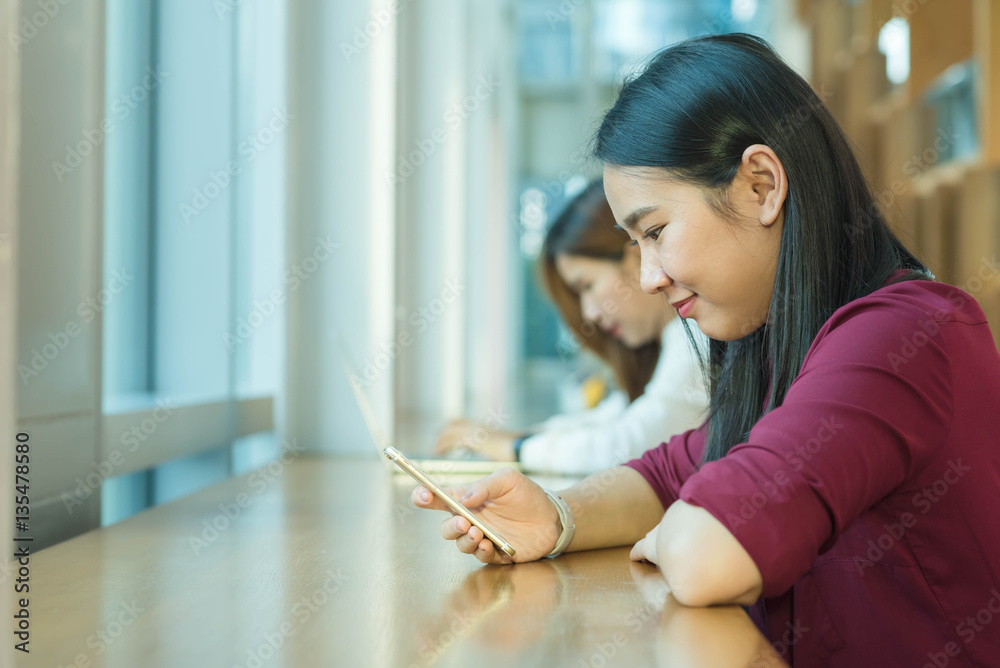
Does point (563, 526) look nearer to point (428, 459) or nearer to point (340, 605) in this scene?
point (340, 605)

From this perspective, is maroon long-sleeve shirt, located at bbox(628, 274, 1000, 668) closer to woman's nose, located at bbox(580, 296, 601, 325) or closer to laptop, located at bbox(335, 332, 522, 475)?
laptop, located at bbox(335, 332, 522, 475)

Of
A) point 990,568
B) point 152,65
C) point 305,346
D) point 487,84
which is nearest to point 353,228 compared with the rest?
point 305,346

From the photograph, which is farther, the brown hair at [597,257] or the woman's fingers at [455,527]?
the brown hair at [597,257]

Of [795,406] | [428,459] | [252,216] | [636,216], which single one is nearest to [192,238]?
[252,216]

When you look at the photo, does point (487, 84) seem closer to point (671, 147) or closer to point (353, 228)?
point (353, 228)

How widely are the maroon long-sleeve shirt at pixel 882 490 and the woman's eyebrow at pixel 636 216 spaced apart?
0.23 meters

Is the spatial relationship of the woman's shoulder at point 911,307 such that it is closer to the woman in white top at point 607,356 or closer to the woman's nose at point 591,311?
the woman in white top at point 607,356

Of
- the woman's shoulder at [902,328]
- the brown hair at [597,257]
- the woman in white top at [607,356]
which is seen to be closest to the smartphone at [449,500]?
the woman's shoulder at [902,328]

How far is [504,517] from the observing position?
2.87ft

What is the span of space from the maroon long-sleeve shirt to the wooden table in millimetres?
98

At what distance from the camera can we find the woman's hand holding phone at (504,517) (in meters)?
0.82

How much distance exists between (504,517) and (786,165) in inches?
18.1

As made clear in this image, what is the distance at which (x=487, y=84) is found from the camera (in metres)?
4.85

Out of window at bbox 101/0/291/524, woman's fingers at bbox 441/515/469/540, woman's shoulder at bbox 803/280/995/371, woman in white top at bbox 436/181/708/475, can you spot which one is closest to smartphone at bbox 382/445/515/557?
woman's fingers at bbox 441/515/469/540
